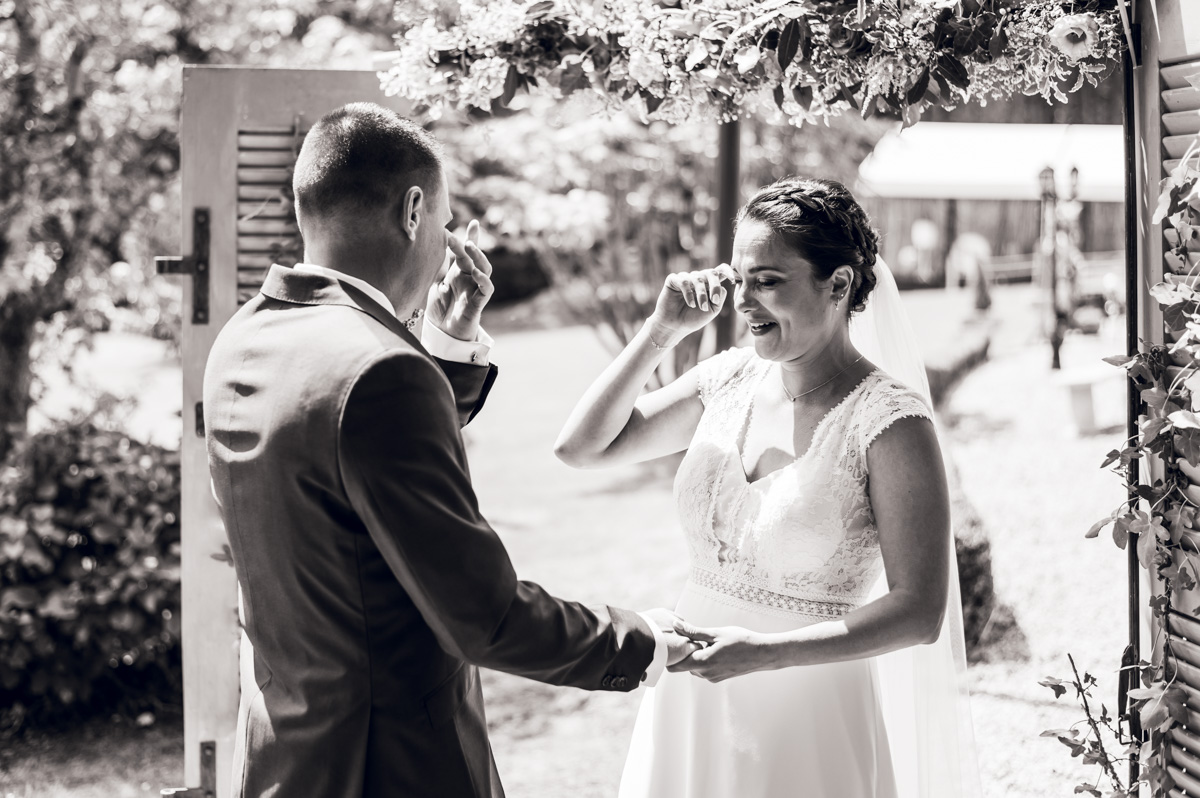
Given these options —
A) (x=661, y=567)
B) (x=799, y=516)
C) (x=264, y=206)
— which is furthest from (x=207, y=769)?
(x=661, y=567)

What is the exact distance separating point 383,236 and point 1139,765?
213 centimetres

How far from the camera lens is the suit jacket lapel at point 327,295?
7.29 feet

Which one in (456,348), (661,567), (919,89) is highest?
(919,89)

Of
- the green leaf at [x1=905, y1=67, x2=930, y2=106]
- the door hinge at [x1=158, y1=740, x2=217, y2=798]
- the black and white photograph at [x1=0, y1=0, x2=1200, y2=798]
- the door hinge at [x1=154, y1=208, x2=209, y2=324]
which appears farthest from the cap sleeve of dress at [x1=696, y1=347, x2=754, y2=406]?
the door hinge at [x1=158, y1=740, x2=217, y2=798]

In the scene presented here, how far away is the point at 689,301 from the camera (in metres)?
2.97

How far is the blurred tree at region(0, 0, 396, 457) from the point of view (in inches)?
249

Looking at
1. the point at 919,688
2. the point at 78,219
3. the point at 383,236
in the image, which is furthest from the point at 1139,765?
the point at 78,219

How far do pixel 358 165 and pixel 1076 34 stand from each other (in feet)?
5.30

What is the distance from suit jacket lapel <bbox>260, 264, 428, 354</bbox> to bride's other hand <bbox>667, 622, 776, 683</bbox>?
0.91 m

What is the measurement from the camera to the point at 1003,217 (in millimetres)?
22844

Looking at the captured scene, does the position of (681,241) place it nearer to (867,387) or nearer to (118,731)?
(118,731)

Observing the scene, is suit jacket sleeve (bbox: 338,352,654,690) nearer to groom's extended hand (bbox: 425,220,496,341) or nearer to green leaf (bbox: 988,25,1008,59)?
groom's extended hand (bbox: 425,220,496,341)

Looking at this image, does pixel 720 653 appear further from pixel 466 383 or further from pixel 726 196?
pixel 726 196

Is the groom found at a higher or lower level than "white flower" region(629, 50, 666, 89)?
lower
